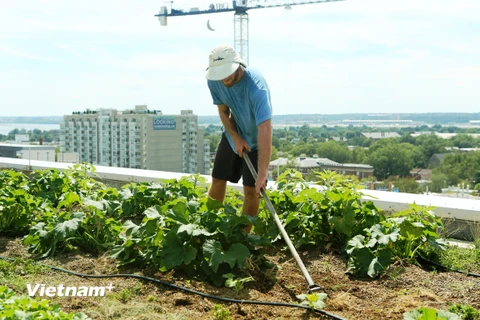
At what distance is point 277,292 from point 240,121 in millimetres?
1210

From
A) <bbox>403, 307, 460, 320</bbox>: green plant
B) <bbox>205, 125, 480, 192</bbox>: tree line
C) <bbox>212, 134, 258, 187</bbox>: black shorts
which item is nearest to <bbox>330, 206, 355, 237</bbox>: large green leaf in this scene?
<bbox>212, 134, 258, 187</bbox>: black shorts

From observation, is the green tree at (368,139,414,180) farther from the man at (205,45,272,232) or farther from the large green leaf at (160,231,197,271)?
the large green leaf at (160,231,197,271)

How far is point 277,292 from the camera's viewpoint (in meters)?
3.24

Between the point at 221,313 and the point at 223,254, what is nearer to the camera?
the point at 221,313

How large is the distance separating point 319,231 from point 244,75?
1149 mm

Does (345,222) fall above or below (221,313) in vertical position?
above

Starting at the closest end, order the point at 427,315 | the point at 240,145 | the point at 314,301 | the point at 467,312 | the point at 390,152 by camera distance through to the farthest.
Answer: the point at 427,315, the point at 467,312, the point at 314,301, the point at 240,145, the point at 390,152

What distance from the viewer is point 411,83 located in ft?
247

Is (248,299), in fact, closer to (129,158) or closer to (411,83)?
(129,158)

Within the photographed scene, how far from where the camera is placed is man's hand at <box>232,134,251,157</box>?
387 cm

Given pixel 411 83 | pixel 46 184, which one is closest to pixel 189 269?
pixel 46 184

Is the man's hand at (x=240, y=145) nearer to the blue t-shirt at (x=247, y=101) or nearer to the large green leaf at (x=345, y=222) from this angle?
the blue t-shirt at (x=247, y=101)

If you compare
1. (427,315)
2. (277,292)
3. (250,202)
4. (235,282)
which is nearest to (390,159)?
(250,202)

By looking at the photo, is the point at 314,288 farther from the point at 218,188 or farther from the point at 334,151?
the point at 334,151
